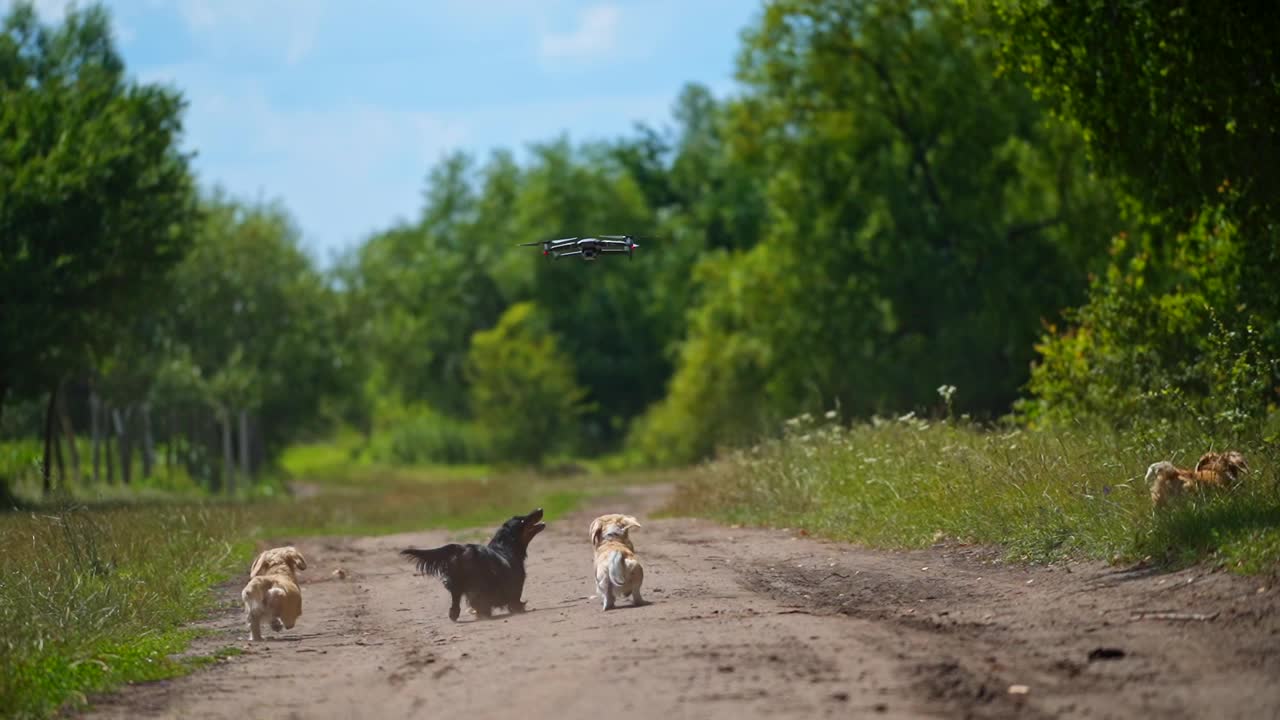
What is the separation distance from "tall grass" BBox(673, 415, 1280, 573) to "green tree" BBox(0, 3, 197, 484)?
49.2 feet

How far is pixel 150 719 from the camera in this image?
32.8ft

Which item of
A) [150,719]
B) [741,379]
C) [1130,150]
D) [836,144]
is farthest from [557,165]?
[150,719]

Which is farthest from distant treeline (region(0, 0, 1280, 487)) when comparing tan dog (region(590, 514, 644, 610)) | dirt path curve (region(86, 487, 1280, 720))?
tan dog (region(590, 514, 644, 610))

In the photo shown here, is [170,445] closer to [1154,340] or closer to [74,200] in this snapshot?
[74,200]

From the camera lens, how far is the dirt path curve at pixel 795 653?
29.0 feet

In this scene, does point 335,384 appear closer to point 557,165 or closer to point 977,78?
point 977,78

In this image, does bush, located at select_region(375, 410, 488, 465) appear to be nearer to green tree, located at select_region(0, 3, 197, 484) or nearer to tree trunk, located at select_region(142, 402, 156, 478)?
tree trunk, located at select_region(142, 402, 156, 478)

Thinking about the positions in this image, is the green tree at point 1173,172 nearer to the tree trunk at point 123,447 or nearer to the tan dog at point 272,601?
the tan dog at point 272,601

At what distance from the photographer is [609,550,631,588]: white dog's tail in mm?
13125

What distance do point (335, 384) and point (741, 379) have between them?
46.7 feet

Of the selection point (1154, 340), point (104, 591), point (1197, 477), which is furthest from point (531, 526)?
point (1154, 340)

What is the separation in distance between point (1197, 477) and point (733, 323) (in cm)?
4478

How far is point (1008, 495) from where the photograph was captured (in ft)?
54.7

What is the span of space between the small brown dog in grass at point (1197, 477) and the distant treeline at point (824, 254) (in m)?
2.03
